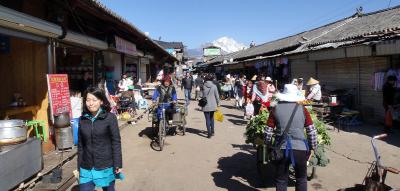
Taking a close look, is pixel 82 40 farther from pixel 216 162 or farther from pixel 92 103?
pixel 92 103

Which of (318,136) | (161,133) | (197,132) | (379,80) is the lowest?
(197,132)

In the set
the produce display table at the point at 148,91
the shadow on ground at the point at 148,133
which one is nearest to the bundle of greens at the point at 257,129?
the shadow on ground at the point at 148,133

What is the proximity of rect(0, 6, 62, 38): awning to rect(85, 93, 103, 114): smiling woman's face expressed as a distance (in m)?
2.56

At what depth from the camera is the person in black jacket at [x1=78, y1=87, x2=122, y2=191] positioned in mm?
4113

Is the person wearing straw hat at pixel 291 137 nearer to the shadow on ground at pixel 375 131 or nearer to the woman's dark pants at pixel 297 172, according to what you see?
the woman's dark pants at pixel 297 172

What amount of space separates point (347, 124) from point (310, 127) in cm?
850

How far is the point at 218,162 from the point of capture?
799 cm

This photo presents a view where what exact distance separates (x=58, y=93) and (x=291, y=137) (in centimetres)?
561

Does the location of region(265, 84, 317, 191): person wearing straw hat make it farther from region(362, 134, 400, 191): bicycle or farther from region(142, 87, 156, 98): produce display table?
region(142, 87, 156, 98): produce display table

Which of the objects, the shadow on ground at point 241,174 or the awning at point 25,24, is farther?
the shadow on ground at point 241,174

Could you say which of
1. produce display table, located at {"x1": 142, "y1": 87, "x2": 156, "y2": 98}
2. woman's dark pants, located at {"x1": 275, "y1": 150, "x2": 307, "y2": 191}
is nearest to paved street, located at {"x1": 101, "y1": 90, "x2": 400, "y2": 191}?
woman's dark pants, located at {"x1": 275, "y1": 150, "x2": 307, "y2": 191}

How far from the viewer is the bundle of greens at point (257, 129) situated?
6.28 meters

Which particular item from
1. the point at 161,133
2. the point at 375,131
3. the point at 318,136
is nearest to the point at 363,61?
the point at 375,131

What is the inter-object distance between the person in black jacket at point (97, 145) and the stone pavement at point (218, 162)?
217 centimetres
